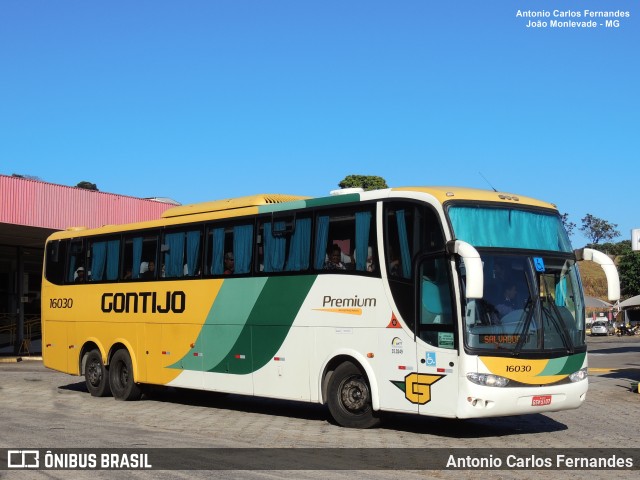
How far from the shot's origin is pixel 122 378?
18766 millimetres

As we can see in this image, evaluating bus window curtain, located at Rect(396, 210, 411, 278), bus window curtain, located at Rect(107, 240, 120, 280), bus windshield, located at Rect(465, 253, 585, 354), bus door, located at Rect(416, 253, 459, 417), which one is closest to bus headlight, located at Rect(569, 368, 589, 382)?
bus windshield, located at Rect(465, 253, 585, 354)

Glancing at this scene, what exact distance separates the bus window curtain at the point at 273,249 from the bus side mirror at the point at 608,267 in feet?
15.4

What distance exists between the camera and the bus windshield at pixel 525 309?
11656 millimetres

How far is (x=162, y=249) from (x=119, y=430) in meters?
5.30

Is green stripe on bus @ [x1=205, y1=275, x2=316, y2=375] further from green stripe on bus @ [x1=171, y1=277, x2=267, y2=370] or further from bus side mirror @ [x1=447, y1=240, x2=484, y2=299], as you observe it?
bus side mirror @ [x1=447, y1=240, x2=484, y2=299]

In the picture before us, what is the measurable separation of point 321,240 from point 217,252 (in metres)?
2.88

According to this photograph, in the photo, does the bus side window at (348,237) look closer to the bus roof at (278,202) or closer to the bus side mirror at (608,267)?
the bus roof at (278,202)

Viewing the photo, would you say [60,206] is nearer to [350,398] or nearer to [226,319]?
[226,319]

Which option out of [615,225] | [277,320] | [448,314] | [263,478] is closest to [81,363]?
[277,320]

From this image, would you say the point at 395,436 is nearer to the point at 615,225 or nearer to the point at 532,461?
the point at 532,461

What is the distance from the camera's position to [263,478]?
8742 millimetres

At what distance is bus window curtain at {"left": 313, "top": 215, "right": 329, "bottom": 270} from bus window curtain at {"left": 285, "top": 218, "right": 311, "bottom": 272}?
21 cm

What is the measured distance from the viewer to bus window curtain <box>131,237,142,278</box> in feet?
59.5

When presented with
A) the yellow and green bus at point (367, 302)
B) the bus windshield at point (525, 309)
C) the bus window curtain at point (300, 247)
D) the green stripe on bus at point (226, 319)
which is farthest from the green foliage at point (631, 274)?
the bus windshield at point (525, 309)
